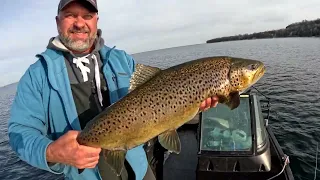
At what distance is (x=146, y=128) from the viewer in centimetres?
312

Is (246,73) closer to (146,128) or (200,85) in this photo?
(200,85)

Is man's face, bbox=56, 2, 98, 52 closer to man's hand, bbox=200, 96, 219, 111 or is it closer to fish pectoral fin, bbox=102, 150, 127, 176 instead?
fish pectoral fin, bbox=102, 150, 127, 176

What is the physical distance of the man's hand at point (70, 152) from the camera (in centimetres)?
274

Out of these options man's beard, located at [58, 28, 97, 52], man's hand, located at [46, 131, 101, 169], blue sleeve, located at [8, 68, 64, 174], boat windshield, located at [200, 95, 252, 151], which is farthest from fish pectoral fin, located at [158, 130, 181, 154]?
boat windshield, located at [200, 95, 252, 151]

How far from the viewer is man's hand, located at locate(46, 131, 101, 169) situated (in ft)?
9.00

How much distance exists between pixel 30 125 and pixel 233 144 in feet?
15.0

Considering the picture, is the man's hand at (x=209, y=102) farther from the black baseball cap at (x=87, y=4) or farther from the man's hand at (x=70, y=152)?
the black baseball cap at (x=87, y=4)

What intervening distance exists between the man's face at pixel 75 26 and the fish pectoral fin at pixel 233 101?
6.39ft

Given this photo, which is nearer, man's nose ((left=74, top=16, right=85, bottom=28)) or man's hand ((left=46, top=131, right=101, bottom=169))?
man's hand ((left=46, top=131, right=101, bottom=169))

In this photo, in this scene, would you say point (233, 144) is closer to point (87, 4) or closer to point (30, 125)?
point (87, 4)

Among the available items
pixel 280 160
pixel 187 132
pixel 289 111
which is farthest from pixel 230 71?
pixel 289 111

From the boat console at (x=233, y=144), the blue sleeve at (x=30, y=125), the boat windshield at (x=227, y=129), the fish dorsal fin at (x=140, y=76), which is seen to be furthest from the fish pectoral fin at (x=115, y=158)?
the boat windshield at (x=227, y=129)

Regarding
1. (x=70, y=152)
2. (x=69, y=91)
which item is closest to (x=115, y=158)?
(x=70, y=152)

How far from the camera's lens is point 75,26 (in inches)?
141
